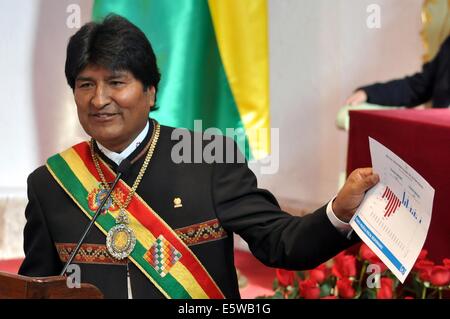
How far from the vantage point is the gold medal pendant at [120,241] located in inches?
63.4

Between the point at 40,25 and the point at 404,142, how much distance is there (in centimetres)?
203

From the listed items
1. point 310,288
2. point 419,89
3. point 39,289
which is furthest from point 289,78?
point 39,289

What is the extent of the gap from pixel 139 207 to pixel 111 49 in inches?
12.6

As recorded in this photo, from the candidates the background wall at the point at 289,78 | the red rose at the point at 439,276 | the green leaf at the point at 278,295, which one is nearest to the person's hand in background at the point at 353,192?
the red rose at the point at 439,276

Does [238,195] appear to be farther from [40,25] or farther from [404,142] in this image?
[40,25]

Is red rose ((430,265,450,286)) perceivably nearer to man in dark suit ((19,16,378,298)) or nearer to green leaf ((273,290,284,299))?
green leaf ((273,290,284,299))

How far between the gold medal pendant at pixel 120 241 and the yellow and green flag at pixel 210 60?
134 centimetres

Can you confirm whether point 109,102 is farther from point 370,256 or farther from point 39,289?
point 370,256

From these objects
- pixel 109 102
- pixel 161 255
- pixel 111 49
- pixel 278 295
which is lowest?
pixel 278 295

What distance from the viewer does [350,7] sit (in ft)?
13.4

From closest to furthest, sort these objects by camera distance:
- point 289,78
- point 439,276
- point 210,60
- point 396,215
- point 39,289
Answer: point 39,289 < point 396,215 < point 439,276 < point 210,60 < point 289,78

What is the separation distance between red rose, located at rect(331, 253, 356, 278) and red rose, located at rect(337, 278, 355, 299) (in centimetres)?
2

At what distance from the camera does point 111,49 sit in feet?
5.18

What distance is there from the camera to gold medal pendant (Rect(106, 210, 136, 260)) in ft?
5.29
